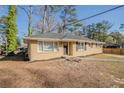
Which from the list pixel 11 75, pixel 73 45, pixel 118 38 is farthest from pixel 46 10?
pixel 118 38

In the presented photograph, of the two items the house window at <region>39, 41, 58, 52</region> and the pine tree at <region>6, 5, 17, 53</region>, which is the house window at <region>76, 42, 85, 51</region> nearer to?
the house window at <region>39, 41, 58, 52</region>

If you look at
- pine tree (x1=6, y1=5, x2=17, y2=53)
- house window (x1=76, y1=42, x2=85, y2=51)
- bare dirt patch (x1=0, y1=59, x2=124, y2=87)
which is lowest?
bare dirt patch (x1=0, y1=59, x2=124, y2=87)

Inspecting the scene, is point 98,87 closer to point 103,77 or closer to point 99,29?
point 103,77

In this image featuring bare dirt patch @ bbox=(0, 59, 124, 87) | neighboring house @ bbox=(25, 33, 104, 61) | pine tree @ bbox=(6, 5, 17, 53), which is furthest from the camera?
pine tree @ bbox=(6, 5, 17, 53)

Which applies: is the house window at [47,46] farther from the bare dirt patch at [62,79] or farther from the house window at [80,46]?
the bare dirt patch at [62,79]

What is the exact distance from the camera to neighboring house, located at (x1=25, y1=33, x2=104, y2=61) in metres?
21.2

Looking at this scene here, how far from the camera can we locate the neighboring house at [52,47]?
2119cm

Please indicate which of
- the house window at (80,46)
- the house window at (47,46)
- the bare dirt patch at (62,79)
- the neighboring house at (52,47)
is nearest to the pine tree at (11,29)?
the neighboring house at (52,47)

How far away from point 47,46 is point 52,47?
80cm

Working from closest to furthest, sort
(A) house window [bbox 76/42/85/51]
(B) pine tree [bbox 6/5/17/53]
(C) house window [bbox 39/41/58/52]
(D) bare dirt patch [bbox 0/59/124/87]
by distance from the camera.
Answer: (D) bare dirt patch [bbox 0/59/124/87], (C) house window [bbox 39/41/58/52], (A) house window [bbox 76/42/85/51], (B) pine tree [bbox 6/5/17/53]

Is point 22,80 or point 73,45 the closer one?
point 22,80

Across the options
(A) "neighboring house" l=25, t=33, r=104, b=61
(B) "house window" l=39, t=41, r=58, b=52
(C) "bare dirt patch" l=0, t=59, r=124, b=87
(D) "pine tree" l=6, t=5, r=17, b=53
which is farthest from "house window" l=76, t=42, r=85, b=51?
(D) "pine tree" l=6, t=5, r=17, b=53

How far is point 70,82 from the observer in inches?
480

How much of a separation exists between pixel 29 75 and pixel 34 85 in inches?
92.0
